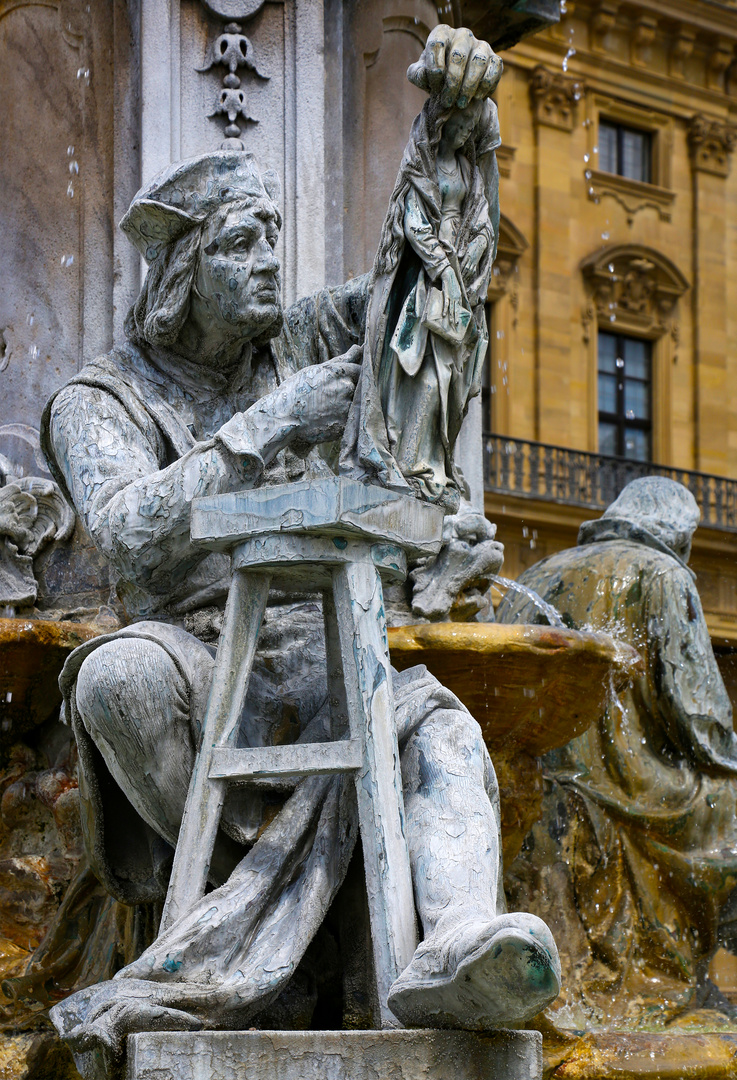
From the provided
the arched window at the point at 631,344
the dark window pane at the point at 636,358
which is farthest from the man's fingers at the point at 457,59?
the dark window pane at the point at 636,358

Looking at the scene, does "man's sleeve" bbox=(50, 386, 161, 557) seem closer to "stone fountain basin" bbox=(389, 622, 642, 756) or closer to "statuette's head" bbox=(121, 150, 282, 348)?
"statuette's head" bbox=(121, 150, 282, 348)

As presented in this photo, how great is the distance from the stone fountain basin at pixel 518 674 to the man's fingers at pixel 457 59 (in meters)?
1.23

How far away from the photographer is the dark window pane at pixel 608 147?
27.5m

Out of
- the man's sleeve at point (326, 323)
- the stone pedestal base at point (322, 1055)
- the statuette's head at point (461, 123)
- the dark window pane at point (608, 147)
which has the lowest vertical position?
the stone pedestal base at point (322, 1055)

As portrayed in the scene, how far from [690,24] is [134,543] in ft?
82.1

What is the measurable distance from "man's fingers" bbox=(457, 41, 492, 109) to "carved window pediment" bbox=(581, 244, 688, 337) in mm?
23016

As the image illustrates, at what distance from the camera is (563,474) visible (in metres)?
24.5

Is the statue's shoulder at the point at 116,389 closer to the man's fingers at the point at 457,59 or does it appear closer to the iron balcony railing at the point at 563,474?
the man's fingers at the point at 457,59

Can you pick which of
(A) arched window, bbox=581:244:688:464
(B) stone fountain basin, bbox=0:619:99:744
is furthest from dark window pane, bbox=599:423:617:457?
(B) stone fountain basin, bbox=0:619:99:744

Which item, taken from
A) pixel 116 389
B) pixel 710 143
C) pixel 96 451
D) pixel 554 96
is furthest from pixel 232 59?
pixel 710 143

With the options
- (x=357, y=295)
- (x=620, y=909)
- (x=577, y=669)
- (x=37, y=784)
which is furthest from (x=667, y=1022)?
(x=357, y=295)

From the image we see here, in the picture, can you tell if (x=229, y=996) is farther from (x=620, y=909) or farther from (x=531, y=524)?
(x=531, y=524)

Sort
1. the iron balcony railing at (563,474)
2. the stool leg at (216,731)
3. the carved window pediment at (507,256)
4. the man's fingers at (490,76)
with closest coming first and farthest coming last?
the stool leg at (216,731) → the man's fingers at (490,76) → the iron balcony railing at (563,474) → the carved window pediment at (507,256)

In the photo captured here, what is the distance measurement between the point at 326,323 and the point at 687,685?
259 centimetres
